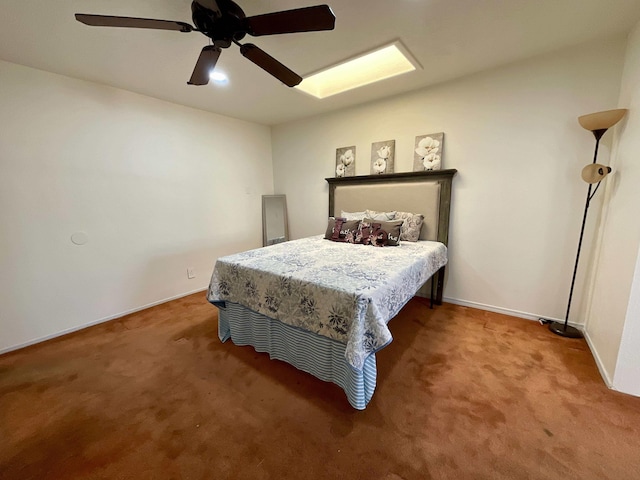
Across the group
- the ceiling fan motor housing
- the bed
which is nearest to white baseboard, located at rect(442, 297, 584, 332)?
the bed

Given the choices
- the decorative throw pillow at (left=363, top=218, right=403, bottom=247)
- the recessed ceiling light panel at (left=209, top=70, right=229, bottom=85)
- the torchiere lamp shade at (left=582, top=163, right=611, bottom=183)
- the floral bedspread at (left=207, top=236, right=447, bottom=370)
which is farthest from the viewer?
the decorative throw pillow at (left=363, top=218, right=403, bottom=247)

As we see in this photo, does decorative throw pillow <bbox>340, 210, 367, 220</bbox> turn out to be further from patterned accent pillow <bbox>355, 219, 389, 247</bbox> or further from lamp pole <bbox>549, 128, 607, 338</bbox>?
lamp pole <bbox>549, 128, 607, 338</bbox>

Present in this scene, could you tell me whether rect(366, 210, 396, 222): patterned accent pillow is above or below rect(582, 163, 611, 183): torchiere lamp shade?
below

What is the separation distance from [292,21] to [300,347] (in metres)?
1.93

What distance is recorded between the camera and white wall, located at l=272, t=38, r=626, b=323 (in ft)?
7.12

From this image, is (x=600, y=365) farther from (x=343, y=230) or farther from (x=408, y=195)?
(x=343, y=230)

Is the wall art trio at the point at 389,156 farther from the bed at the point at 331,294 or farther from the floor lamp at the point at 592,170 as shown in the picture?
the floor lamp at the point at 592,170

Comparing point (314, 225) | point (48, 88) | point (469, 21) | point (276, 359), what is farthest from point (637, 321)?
point (48, 88)

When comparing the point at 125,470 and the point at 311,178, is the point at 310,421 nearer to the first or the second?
the point at 125,470

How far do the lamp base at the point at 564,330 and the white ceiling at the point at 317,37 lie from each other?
7.88 ft

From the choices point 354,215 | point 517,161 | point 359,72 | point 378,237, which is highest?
point 359,72

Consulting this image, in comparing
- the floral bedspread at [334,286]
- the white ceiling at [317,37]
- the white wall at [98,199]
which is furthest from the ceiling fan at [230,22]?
the white wall at [98,199]

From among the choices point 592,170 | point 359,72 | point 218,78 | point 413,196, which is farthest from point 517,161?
point 218,78

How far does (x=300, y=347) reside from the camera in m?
1.79
